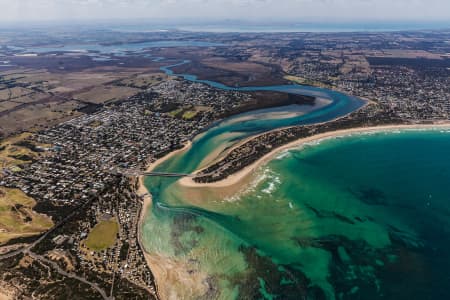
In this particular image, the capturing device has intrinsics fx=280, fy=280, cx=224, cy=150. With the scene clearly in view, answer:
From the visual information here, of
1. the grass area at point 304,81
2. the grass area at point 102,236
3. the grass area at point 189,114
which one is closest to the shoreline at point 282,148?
the grass area at point 102,236

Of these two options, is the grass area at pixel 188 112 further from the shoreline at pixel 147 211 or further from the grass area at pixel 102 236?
the grass area at pixel 102 236

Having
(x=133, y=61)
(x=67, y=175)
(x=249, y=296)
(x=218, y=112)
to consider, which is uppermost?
(x=133, y=61)

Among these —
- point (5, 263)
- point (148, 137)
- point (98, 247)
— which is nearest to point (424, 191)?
point (98, 247)

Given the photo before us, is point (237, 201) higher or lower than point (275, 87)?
lower

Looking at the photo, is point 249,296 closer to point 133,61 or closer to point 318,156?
point 318,156

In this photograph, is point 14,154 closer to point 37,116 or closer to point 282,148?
Result: point 37,116

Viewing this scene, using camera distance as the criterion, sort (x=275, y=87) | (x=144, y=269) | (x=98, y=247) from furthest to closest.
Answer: (x=275, y=87), (x=98, y=247), (x=144, y=269)

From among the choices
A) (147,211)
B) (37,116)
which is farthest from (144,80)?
(147,211)
